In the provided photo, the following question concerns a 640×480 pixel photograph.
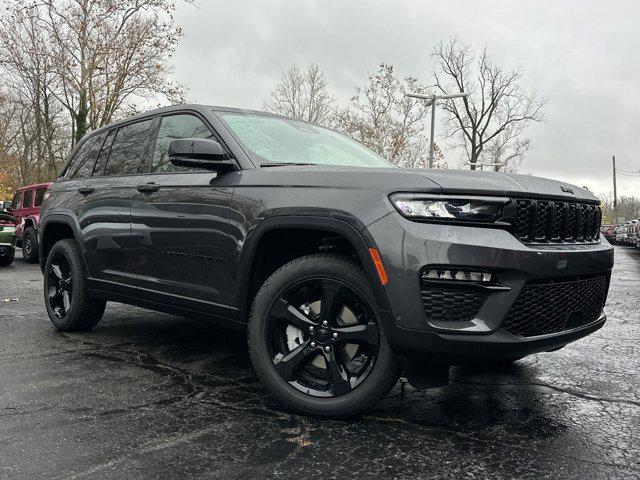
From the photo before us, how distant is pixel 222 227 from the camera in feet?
11.3

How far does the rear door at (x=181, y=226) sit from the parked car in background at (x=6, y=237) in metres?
9.73

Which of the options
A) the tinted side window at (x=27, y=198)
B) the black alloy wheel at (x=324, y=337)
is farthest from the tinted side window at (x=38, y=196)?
the black alloy wheel at (x=324, y=337)

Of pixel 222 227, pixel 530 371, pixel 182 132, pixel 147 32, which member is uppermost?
pixel 147 32

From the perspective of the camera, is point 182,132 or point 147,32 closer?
point 182,132

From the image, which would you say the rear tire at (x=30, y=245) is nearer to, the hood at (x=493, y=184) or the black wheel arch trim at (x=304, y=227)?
the black wheel arch trim at (x=304, y=227)

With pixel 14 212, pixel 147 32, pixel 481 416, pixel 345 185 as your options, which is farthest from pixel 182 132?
pixel 147 32

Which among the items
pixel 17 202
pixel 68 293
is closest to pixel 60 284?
pixel 68 293

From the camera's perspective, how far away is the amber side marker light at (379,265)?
8.83 ft

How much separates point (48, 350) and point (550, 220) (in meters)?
3.56

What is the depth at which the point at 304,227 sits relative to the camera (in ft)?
9.93

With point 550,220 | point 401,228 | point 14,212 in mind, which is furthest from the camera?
point 14,212

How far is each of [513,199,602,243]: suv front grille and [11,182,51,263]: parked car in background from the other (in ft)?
44.4

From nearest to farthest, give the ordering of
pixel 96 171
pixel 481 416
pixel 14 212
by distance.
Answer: pixel 481 416 < pixel 96 171 < pixel 14 212

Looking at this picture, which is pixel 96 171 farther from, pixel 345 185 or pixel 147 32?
pixel 147 32
